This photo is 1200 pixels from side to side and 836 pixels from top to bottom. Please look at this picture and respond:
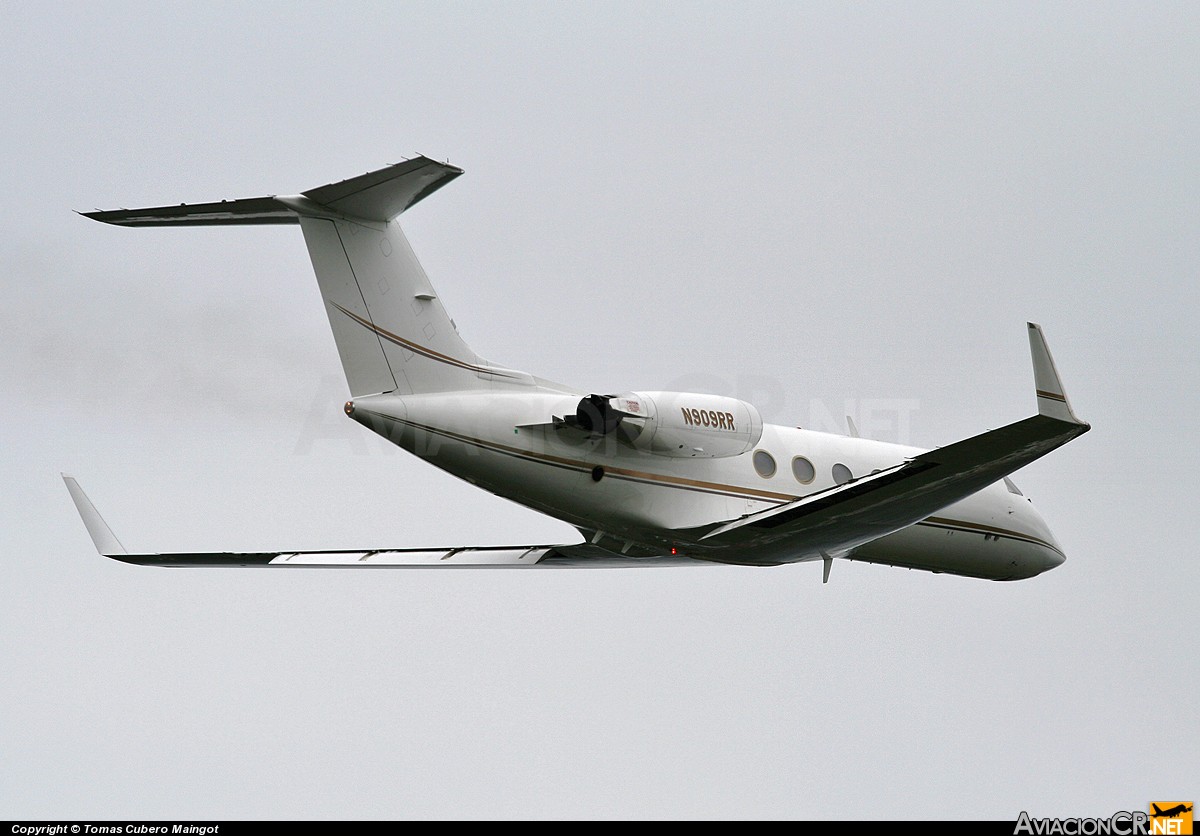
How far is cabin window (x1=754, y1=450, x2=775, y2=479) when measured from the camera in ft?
55.0

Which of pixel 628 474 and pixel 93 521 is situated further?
pixel 93 521

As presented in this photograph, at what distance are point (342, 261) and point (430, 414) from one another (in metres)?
1.97

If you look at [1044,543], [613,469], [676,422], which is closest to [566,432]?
[613,469]

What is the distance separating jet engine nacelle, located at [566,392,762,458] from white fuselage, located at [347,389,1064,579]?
8.8 inches

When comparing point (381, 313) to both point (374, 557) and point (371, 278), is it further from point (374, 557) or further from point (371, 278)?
point (374, 557)

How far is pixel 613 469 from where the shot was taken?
15070mm

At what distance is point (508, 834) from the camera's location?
14281 millimetres

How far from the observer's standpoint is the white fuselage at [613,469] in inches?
562

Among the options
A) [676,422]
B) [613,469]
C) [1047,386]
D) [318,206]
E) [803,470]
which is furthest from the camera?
[803,470]

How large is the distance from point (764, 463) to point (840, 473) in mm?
1651

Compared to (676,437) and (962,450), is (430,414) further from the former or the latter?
(962,450)

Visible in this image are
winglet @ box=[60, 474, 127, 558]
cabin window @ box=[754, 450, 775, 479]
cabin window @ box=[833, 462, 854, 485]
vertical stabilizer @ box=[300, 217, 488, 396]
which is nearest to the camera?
vertical stabilizer @ box=[300, 217, 488, 396]

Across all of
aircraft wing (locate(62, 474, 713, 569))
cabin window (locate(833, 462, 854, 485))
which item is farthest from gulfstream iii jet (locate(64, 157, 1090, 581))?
cabin window (locate(833, 462, 854, 485))

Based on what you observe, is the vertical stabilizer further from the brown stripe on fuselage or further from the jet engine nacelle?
the jet engine nacelle
